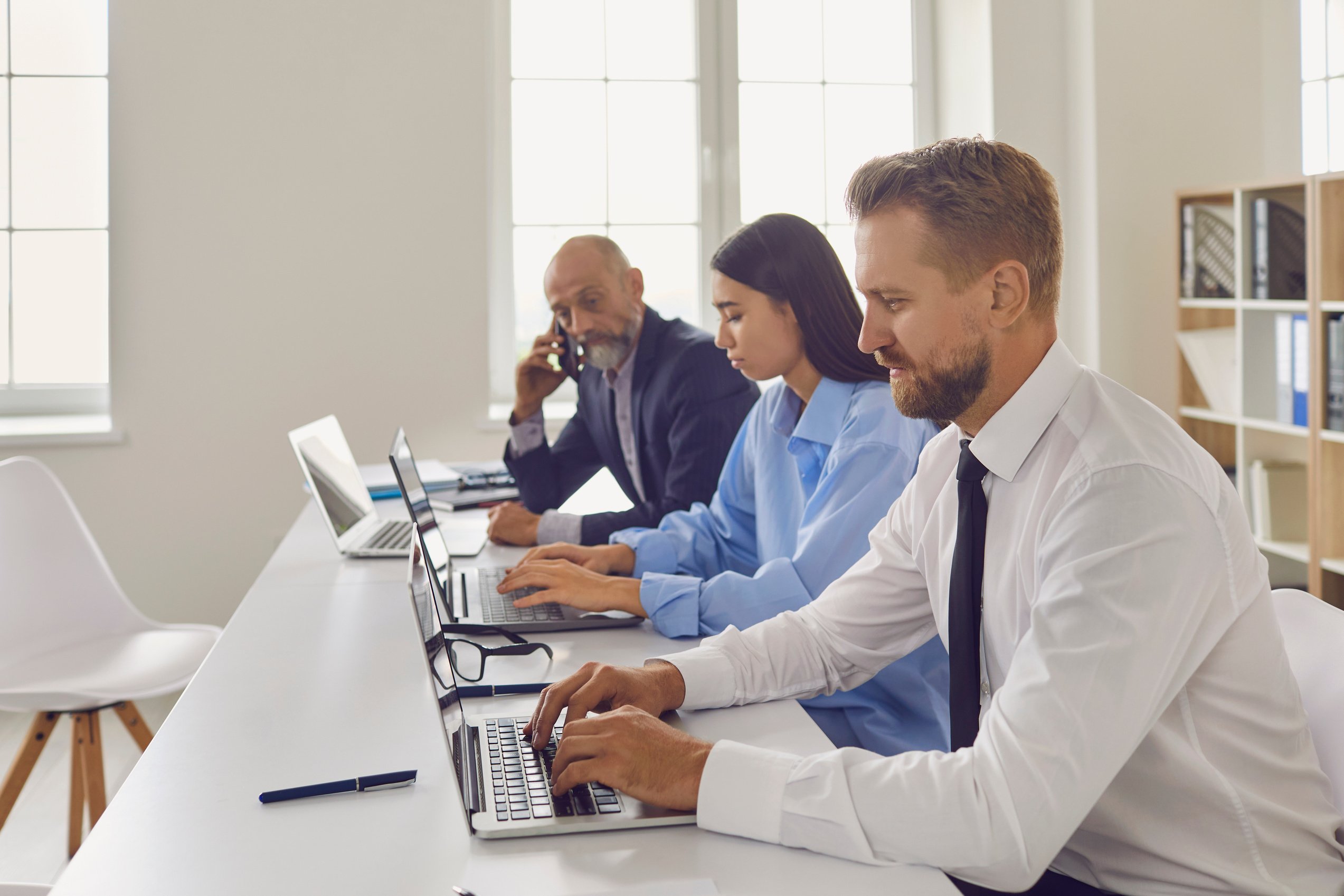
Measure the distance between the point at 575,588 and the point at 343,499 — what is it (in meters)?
0.95

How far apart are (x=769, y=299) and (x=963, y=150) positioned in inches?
30.6

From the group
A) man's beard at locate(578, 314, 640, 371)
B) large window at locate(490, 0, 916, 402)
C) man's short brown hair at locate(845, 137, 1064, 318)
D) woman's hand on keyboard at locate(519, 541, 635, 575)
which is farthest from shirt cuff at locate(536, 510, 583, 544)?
large window at locate(490, 0, 916, 402)

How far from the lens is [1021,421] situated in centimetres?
112

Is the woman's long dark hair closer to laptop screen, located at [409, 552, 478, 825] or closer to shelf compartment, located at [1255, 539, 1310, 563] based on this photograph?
laptop screen, located at [409, 552, 478, 825]

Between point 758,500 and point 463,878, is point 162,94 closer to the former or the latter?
point 758,500

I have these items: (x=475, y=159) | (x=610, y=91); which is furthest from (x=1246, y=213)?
(x=475, y=159)

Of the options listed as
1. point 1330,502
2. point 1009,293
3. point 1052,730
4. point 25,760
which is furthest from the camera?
point 1330,502

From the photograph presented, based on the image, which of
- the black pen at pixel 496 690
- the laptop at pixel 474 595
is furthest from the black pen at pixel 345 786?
the laptop at pixel 474 595

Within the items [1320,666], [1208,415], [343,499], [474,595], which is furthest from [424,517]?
[1208,415]

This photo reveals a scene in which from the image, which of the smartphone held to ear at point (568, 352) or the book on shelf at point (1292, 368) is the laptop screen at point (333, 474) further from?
the book on shelf at point (1292, 368)

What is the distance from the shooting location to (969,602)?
114 cm

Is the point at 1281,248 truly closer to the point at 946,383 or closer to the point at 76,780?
the point at 946,383

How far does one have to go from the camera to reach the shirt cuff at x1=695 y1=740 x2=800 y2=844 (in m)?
0.93

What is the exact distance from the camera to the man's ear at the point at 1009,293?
109 centimetres
